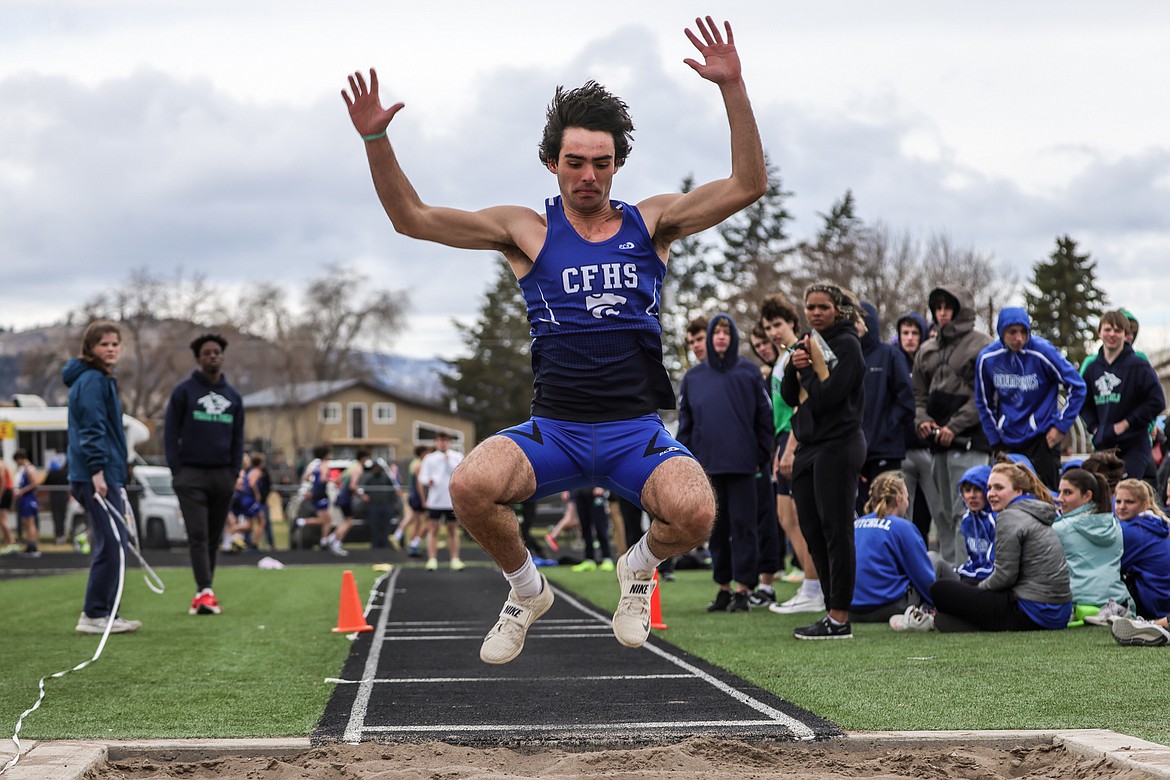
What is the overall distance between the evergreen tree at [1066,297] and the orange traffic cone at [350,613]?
51200mm

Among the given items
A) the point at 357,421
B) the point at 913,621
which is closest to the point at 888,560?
the point at 913,621

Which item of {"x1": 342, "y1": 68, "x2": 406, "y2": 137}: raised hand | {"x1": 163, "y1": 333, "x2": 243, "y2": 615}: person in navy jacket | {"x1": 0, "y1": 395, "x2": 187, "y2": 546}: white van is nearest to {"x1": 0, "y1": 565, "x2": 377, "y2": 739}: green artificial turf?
{"x1": 163, "y1": 333, "x2": 243, "y2": 615}: person in navy jacket

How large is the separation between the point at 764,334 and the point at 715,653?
338 cm

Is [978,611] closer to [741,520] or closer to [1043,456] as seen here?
[1043,456]

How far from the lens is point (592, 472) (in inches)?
202

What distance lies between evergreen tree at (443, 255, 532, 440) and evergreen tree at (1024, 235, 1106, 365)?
1009 inches

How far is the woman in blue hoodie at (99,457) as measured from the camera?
9.70 m

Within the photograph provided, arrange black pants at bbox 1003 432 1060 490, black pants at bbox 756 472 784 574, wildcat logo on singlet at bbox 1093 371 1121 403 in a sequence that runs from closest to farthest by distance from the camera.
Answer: black pants at bbox 1003 432 1060 490
wildcat logo on singlet at bbox 1093 371 1121 403
black pants at bbox 756 472 784 574

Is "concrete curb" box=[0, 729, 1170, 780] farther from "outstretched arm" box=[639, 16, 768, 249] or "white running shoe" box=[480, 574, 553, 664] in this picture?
"outstretched arm" box=[639, 16, 768, 249]

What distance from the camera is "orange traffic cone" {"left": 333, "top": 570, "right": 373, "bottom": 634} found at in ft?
32.0

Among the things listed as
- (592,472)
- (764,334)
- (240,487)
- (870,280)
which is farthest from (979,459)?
(870,280)

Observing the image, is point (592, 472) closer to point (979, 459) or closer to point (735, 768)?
point (735, 768)

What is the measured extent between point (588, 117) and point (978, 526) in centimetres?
526

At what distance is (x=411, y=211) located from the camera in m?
5.15
